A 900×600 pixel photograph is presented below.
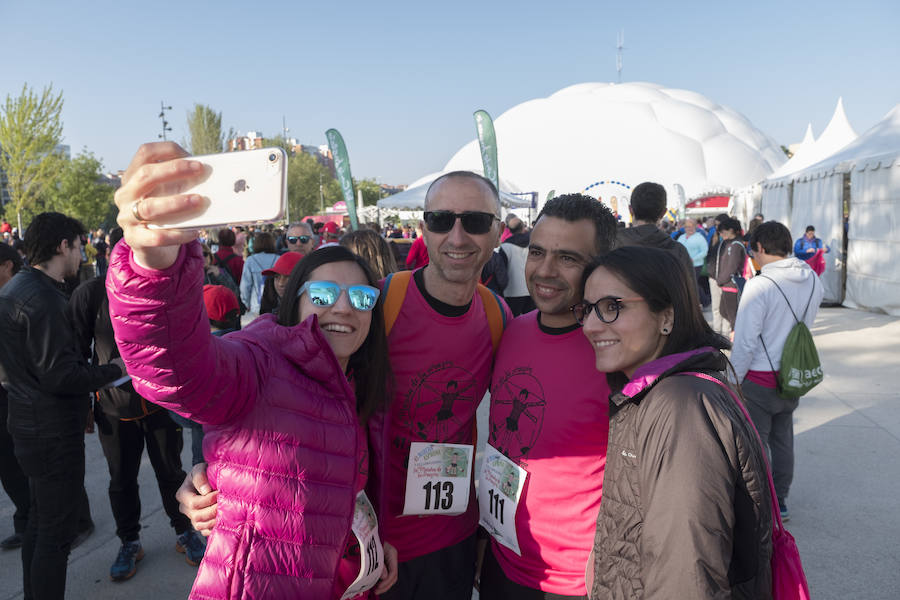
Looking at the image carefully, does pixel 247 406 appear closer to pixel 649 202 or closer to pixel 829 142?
pixel 649 202

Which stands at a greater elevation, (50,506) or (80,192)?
(80,192)

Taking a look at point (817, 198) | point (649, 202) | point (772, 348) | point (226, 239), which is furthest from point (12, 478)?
point (817, 198)

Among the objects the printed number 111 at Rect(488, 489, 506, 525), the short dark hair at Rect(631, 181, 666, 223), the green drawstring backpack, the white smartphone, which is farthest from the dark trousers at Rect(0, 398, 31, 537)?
the green drawstring backpack

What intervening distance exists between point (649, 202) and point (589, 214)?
262 centimetres

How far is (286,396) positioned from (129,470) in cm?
274

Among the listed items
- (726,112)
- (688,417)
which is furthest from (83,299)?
(726,112)

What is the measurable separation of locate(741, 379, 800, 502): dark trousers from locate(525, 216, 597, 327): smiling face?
2419mm

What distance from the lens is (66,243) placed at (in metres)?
→ 2.95

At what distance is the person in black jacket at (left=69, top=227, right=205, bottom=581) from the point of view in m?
3.03

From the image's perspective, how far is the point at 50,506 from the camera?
263 centimetres

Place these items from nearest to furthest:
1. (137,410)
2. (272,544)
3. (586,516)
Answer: (272,544) → (586,516) → (137,410)

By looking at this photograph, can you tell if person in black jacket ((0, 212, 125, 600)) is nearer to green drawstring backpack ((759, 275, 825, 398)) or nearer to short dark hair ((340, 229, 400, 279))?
short dark hair ((340, 229, 400, 279))

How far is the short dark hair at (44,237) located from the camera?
2.87 m

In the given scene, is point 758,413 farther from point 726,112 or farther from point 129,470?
point 726,112
